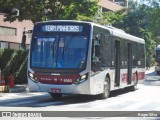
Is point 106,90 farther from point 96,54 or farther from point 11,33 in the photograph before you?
point 11,33

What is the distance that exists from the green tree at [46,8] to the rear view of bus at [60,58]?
9.40m

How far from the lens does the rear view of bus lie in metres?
16.0

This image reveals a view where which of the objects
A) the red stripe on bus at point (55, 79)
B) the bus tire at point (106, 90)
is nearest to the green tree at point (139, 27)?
the bus tire at point (106, 90)

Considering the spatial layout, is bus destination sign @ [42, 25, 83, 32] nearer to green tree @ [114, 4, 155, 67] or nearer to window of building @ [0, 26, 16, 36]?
window of building @ [0, 26, 16, 36]

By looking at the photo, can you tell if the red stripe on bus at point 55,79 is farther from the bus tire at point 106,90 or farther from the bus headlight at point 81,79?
the bus tire at point 106,90

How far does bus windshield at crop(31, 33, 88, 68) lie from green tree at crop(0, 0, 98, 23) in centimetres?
944

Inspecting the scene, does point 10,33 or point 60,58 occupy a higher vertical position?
point 10,33

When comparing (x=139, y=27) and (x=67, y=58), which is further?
(x=139, y=27)

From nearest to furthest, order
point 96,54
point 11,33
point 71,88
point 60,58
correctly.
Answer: point 71,88
point 60,58
point 96,54
point 11,33

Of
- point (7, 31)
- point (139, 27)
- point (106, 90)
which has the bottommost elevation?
→ point (106, 90)

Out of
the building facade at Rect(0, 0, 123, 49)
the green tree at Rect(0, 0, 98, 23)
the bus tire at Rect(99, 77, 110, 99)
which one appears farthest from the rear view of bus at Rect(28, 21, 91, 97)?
the building facade at Rect(0, 0, 123, 49)

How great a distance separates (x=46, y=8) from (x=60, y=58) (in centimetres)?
1220

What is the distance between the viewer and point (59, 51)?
643 inches

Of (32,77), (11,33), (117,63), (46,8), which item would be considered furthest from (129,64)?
(11,33)
